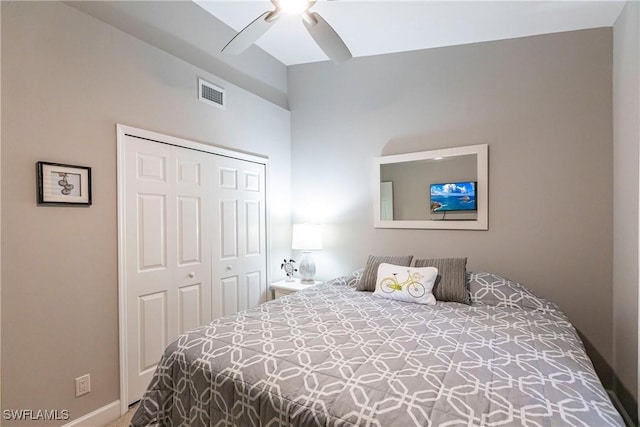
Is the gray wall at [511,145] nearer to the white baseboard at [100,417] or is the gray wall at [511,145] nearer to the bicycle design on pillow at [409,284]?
the bicycle design on pillow at [409,284]

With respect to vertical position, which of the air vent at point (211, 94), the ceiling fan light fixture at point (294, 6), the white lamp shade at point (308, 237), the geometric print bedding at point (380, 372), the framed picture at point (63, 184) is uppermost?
the ceiling fan light fixture at point (294, 6)

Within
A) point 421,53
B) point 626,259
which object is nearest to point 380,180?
point 421,53

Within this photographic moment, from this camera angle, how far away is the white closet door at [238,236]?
287 cm

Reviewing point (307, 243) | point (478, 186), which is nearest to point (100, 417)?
point (307, 243)

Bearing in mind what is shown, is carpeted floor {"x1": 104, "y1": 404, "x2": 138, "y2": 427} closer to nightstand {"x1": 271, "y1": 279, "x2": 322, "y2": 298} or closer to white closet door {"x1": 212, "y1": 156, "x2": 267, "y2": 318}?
white closet door {"x1": 212, "y1": 156, "x2": 267, "y2": 318}

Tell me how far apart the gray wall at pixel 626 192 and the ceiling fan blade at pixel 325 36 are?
1.75m

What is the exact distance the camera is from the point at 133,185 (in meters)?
2.20

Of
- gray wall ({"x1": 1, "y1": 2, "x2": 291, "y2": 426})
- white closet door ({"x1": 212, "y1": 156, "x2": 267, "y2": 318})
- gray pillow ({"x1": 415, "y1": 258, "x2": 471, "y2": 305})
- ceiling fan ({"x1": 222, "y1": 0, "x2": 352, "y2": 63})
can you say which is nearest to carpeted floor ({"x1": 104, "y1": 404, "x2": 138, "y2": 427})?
gray wall ({"x1": 1, "y1": 2, "x2": 291, "y2": 426})

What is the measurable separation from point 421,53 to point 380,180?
125 centimetres

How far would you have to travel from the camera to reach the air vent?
2.69 m

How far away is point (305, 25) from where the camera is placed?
1.91m

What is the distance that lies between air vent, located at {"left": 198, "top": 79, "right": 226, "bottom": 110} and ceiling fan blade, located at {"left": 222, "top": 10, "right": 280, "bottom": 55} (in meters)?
0.70

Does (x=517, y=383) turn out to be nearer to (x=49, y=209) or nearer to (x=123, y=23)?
(x=49, y=209)

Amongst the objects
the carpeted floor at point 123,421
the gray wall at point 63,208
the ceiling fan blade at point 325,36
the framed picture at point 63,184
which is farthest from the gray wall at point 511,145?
the framed picture at point 63,184
